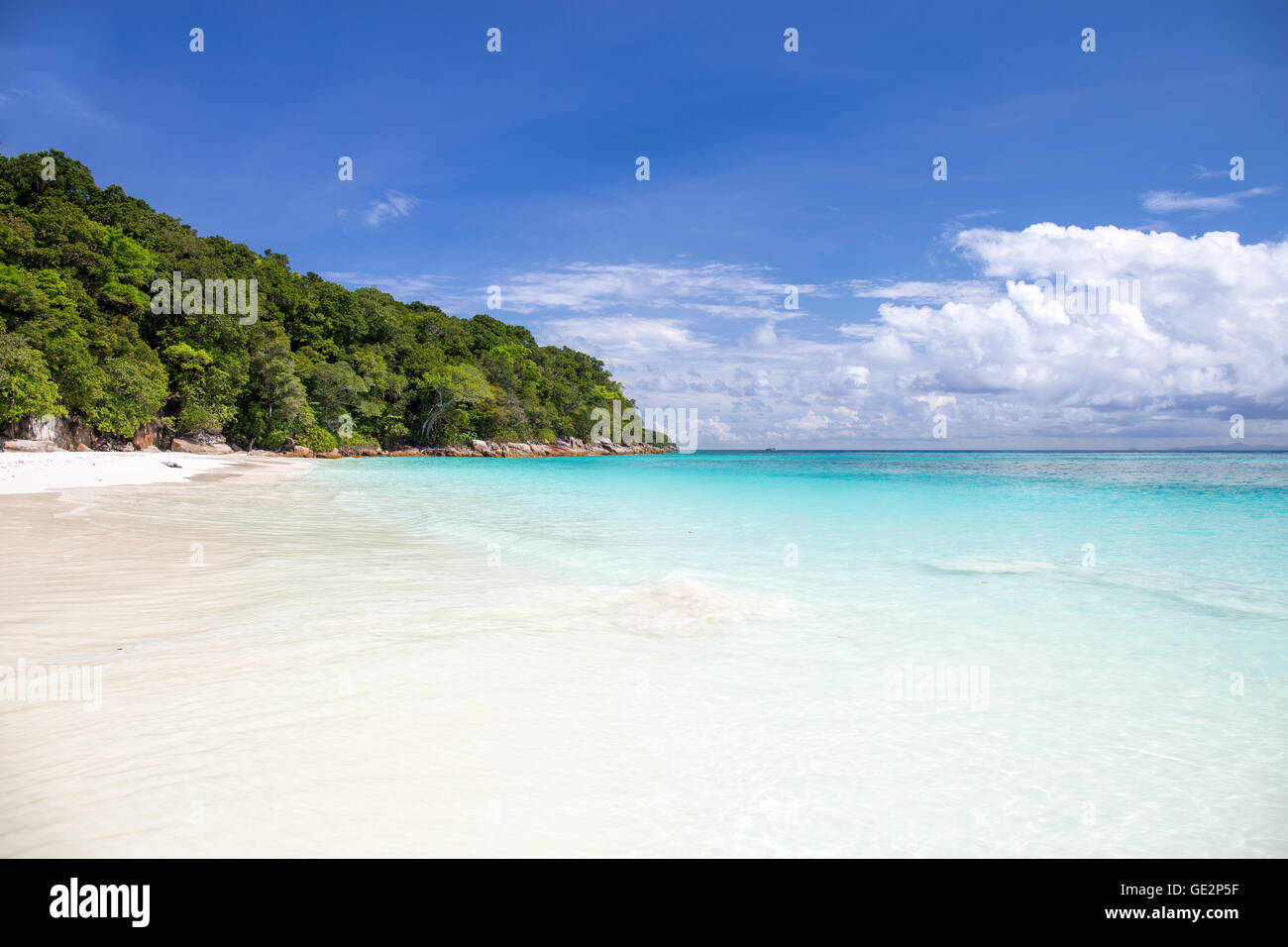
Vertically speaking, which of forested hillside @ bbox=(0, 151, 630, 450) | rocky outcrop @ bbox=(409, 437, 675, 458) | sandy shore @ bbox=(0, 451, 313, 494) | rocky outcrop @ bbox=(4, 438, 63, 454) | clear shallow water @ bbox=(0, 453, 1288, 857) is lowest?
clear shallow water @ bbox=(0, 453, 1288, 857)

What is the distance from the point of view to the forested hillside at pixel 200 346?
28.4 m

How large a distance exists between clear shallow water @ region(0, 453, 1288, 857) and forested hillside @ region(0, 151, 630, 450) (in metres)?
26.5

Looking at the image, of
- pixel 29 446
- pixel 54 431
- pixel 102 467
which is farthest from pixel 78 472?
pixel 54 431

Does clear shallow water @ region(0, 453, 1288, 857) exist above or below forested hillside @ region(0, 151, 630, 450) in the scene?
below

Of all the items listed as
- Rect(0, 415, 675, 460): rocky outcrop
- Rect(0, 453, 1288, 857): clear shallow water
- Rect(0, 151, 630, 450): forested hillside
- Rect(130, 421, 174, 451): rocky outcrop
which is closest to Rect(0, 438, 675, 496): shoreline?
Rect(0, 415, 675, 460): rocky outcrop

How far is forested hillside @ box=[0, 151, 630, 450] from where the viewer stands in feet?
93.2

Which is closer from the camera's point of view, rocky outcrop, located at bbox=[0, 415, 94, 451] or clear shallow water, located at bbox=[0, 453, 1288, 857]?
clear shallow water, located at bbox=[0, 453, 1288, 857]

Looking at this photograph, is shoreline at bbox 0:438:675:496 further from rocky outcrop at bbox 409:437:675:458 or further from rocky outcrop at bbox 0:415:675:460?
rocky outcrop at bbox 409:437:675:458

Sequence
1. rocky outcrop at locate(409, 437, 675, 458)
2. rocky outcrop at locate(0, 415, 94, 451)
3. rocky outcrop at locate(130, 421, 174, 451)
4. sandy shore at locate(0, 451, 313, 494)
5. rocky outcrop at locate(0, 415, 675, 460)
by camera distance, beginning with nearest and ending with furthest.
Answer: sandy shore at locate(0, 451, 313, 494)
rocky outcrop at locate(0, 415, 94, 451)
rocky outcrop at locate(0, 415, 675, 460)
rocky outcrop at locate(130, 421, 174, 451)
rocky outcrop at locate(409, 437, 675, 458)

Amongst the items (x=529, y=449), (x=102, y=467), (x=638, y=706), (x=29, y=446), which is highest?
(x=529, y=449)

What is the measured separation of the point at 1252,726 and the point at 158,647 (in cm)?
656

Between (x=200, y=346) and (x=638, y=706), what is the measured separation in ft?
149

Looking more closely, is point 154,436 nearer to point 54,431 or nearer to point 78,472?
point 54,431

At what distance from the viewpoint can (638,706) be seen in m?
3.65
